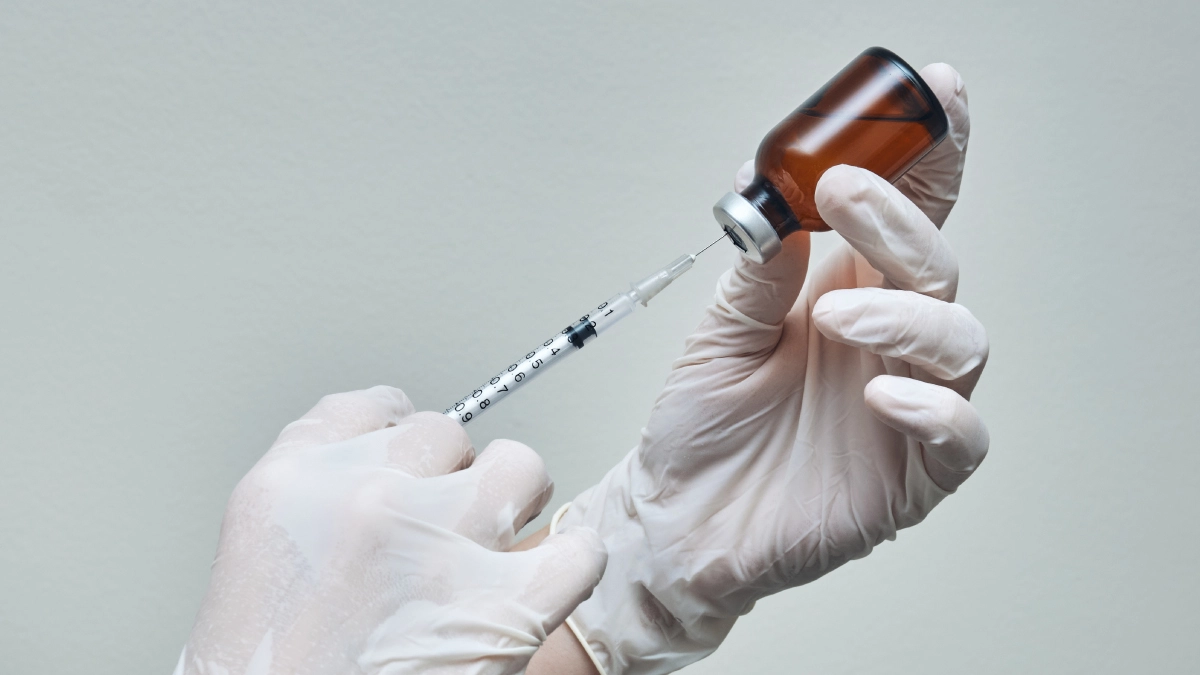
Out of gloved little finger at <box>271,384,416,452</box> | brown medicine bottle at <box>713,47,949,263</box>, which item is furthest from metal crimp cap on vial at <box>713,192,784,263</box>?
gloved little finger at <box>271,384,416,452</box>

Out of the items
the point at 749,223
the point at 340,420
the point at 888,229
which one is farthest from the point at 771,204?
the point at 340,420

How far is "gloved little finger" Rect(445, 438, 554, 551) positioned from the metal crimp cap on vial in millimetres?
430

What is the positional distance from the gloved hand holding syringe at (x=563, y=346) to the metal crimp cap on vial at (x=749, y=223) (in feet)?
0.95

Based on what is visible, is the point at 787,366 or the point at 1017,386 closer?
the point at 787,366

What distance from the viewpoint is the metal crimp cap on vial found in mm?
1229

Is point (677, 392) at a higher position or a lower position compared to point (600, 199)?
lower

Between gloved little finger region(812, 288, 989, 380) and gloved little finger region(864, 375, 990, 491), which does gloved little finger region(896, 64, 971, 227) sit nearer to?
gloved little finger region(812, 288, 989, 380)

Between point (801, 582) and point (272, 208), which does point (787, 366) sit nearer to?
point (801, 582)

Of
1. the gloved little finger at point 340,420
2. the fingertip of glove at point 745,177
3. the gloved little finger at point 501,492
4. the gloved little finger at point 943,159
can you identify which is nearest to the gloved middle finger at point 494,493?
the gloved little finger at point 501,492

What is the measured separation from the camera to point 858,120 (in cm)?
119

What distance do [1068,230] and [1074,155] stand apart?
6.6 inches

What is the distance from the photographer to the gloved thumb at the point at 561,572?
46.9 inches

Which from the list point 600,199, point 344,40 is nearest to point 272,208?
point 344,40

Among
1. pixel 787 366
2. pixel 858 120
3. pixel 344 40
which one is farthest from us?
pixel 344 40
